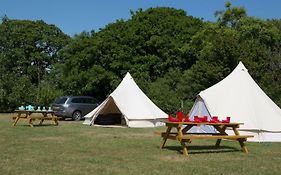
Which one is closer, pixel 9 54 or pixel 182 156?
pixel 182 156

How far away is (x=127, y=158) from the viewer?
9922 millimetres

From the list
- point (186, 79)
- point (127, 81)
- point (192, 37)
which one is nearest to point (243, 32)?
→ point (192, 37)

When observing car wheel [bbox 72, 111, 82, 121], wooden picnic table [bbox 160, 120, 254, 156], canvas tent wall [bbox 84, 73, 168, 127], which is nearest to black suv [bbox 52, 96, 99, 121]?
car wheel [bbox 72, 111, 82, 121]

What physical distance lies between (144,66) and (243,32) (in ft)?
27.5

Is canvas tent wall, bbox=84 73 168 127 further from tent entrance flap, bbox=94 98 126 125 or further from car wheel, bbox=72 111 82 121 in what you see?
car wheel, bbox=72 111 82 121

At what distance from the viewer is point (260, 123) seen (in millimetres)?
14773

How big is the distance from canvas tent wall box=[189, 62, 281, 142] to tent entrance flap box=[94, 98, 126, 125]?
25.9 feet

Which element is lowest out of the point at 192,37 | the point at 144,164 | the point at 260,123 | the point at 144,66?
the point at 144,164

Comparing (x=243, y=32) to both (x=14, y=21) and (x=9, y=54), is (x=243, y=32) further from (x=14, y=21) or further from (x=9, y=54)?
(x=14, y=21)

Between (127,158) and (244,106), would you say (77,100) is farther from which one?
(127,158)

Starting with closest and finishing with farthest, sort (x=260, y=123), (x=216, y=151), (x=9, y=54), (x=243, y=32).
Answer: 1. (x=216, y=151)
2. (x=260, y=123)
3. (x=243, y=32)
4. (x=9, y=54)

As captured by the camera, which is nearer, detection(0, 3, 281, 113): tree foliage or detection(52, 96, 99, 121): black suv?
detection(52, 96, 99, 121): black suv

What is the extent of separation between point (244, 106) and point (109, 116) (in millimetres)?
9876

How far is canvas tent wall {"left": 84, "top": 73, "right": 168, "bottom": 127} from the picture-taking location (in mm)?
21172
